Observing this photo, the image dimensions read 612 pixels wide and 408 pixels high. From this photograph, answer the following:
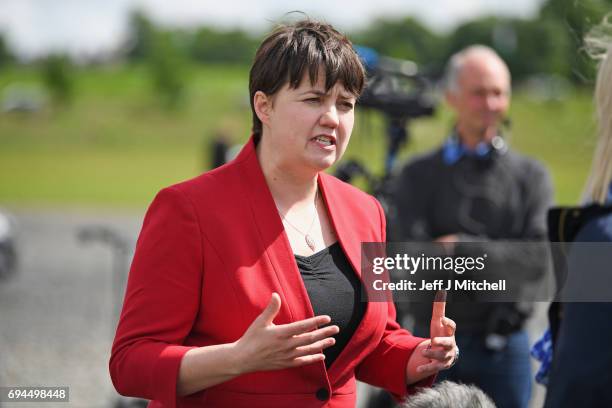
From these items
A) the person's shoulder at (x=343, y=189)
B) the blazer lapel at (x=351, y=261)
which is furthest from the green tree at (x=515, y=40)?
the blazer lapel at (x=351, y=261)

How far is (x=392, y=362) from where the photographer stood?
224 centimetres

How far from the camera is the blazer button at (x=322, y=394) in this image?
2068 mm

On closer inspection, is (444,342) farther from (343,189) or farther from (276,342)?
(343,189)

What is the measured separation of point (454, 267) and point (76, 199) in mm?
22697

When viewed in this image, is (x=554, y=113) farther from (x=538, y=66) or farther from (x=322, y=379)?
(x=322, y=379)

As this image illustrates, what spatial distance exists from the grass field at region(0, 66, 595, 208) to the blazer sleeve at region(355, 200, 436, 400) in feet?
6.28

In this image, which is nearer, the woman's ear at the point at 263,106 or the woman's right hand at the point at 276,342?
the woman's right hand at the point at 276,342

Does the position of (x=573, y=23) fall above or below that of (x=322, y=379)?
above

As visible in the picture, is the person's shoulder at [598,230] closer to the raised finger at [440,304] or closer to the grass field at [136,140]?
the raised finger at [440,304]

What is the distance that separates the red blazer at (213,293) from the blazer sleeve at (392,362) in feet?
0.46

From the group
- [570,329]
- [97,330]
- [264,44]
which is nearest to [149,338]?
[264,44]

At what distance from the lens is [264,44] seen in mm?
2135

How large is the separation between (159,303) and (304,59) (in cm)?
78

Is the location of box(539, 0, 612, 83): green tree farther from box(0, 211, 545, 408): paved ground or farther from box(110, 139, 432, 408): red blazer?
box(0, 211, 545, 408): paved ground
